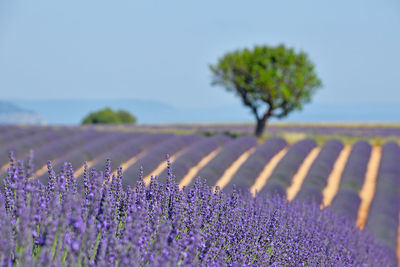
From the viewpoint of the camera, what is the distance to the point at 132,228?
2.55 metres

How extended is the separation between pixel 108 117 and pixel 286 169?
4186cm

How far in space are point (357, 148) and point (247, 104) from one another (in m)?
6.40

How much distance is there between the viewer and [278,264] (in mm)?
3721

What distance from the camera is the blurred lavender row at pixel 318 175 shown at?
39.9 ft

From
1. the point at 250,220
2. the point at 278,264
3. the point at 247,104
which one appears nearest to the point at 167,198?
the point at 250,220

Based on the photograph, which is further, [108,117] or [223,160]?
[108,117]

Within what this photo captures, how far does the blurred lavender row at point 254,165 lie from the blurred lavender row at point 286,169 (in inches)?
21.8

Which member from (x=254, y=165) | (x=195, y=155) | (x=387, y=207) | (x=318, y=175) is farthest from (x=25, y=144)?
(x=387, y=207)

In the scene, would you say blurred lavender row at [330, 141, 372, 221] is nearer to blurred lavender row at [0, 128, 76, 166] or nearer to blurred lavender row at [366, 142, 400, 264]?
blurred lavender row at [366, 142, 400, 264]

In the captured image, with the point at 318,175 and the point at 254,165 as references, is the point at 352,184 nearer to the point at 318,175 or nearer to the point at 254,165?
the point at 318,175

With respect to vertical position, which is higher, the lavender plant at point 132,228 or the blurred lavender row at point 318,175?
the lavender plant at point 132,228

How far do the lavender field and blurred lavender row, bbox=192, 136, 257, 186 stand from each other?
0.09 metres

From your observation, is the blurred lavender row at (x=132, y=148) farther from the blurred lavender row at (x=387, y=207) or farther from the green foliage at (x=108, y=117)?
the green foliage at (x=108, y=117)

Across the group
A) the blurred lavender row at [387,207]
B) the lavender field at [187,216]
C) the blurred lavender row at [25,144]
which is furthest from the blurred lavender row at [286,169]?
the blurred lavender row at [25,144]
